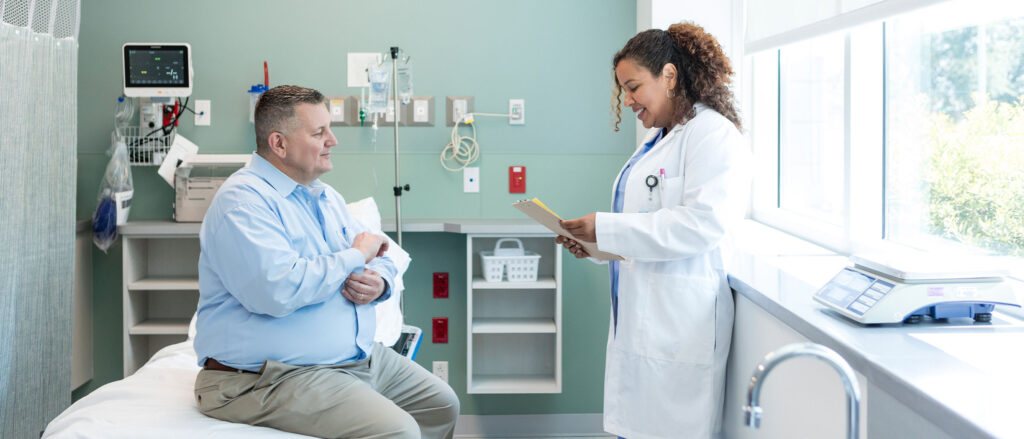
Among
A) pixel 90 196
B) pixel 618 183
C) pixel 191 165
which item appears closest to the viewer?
pixel 618 183

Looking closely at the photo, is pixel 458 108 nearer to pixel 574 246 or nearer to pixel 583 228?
pixel 574 246

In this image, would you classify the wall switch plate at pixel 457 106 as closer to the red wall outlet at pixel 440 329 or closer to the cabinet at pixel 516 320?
the cabinet at pixel 516 320

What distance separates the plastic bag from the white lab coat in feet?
7.51

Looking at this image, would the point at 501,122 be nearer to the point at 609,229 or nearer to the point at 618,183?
the point at 618,183

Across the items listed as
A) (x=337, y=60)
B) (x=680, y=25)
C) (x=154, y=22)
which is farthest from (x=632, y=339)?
(x=154, y=22)

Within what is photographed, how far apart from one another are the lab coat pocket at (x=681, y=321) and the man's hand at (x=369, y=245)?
2.43 feet

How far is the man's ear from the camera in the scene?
6.64 ft

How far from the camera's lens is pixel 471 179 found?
11.6 ft

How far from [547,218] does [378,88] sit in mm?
1563

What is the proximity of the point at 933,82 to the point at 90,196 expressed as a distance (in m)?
3.33

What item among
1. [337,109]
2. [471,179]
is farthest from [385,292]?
[337,109]

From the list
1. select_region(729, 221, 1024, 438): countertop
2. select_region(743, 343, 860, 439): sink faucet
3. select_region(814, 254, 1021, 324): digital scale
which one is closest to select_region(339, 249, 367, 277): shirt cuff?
select_region(729, 221, 1024, 438): countertop

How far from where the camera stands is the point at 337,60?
3486mm

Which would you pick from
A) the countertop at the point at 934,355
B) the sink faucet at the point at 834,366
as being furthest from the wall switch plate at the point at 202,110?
the sink faucet at the point at 834,366
